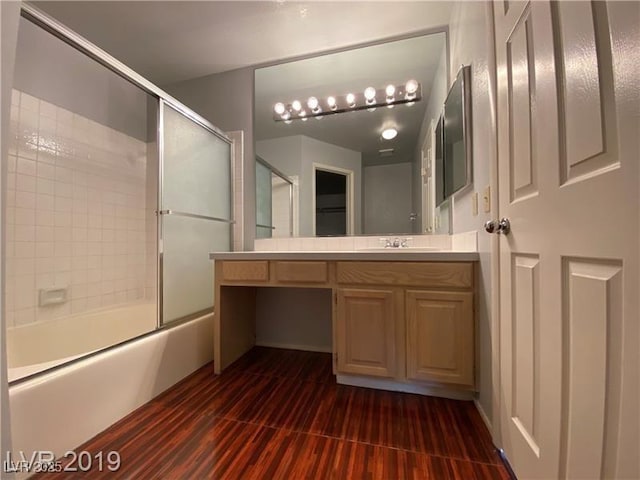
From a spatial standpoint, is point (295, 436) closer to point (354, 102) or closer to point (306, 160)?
point (306, 160)

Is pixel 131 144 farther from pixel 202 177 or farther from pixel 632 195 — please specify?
pixel 632 195

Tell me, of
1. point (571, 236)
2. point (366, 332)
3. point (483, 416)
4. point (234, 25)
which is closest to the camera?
point (571, 236)

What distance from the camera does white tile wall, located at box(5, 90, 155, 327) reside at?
1.49 metres

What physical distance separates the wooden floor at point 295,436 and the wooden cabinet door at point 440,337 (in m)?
0.18

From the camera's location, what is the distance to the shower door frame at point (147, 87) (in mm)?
1019

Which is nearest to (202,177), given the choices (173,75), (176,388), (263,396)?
(173,75)

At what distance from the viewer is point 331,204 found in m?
2.00

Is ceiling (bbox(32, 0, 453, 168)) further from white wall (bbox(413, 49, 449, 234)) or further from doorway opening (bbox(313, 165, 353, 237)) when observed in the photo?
doorway opening (bbox(313, 165, 353, 237))

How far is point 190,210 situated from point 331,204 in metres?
1.01

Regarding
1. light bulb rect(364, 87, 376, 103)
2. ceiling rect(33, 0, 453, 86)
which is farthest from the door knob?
ceiling rect(33, 0, 453, 86)

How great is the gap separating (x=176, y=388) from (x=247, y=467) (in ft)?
2.52

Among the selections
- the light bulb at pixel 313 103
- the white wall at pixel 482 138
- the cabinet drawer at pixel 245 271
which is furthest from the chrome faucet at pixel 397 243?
the light bulb at pixel 313 103

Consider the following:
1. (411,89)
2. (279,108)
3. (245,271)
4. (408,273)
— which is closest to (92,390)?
(245,271)

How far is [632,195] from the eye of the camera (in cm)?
45
